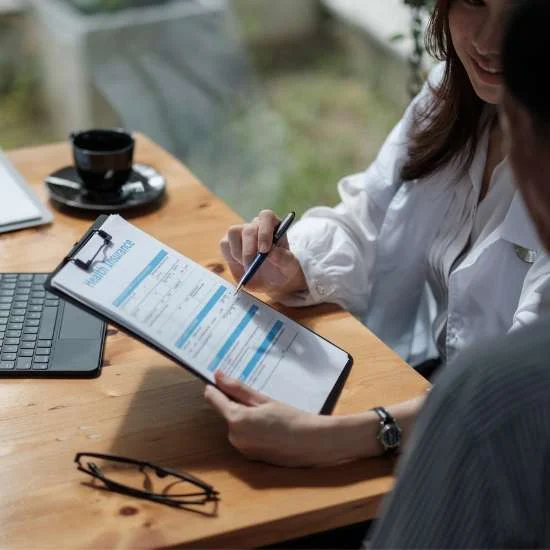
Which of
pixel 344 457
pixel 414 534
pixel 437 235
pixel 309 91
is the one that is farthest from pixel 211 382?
pixel 309 91

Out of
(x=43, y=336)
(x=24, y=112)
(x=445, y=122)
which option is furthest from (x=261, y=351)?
(x=24, y=112)

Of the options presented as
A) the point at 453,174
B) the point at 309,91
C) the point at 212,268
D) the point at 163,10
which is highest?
the point at 453,174

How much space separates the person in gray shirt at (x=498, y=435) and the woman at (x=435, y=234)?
50cm

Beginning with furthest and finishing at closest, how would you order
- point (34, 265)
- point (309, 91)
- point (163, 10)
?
point (309, 91)
point (163, 10)
point (34, 265)

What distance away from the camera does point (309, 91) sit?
3.35 metres

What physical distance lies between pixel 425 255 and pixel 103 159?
53cm

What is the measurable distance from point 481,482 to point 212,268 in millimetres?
687

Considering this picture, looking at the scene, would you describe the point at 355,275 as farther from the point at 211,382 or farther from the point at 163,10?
the point at 163,10

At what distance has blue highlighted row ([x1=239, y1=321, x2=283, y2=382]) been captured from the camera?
105 cm

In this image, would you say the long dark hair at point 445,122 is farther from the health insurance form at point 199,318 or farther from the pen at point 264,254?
the health insurance form at point 199,318

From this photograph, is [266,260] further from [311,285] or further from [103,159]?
[103,159]

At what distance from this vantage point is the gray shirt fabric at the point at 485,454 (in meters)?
0.72

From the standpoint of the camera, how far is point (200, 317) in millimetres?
1074

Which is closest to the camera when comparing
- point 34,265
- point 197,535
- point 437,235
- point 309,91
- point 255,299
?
point 197,535
